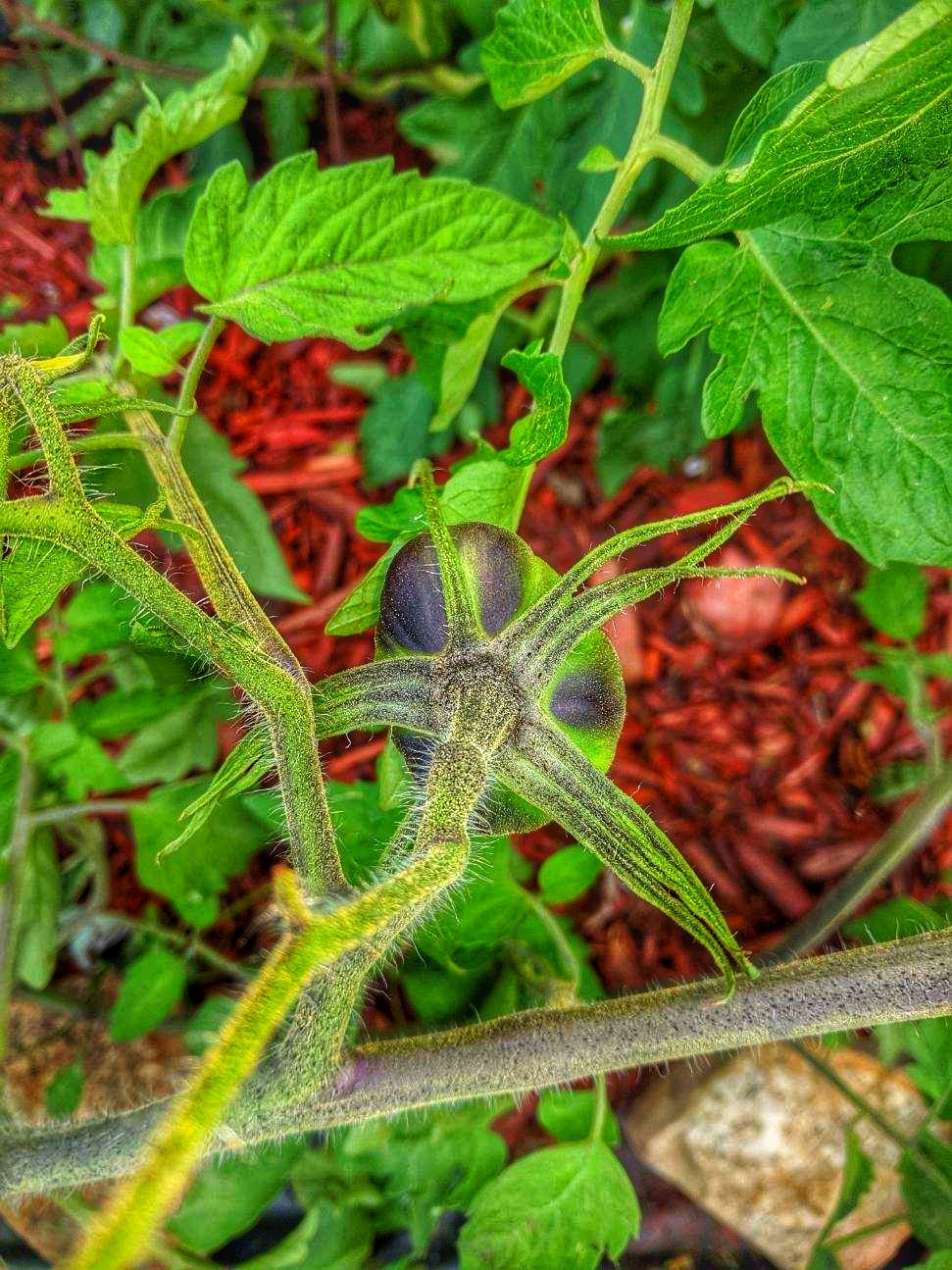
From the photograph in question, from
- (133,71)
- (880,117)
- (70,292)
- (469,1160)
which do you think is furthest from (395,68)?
(469,1160)

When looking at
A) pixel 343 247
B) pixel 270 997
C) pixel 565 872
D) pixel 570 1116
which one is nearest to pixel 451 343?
pixel 343 247

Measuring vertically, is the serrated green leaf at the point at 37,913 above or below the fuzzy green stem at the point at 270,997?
below

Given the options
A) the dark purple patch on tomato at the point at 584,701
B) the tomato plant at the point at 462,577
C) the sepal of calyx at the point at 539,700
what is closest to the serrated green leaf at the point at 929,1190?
the tomato plant at the point at 462,577

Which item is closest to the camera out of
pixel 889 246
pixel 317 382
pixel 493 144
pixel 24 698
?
pixel 889 246

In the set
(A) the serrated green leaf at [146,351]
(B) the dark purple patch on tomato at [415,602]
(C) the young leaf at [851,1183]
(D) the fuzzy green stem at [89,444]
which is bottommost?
(C) the young leaf at [851,1183]

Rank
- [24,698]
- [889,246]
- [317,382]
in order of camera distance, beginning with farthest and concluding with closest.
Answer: [317,382]
[24,698]
[889,246]

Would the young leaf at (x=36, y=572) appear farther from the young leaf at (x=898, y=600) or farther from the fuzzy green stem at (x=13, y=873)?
the young leaf at (x=898, y=600)

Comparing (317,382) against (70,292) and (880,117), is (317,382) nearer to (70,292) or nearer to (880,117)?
(70,292)
